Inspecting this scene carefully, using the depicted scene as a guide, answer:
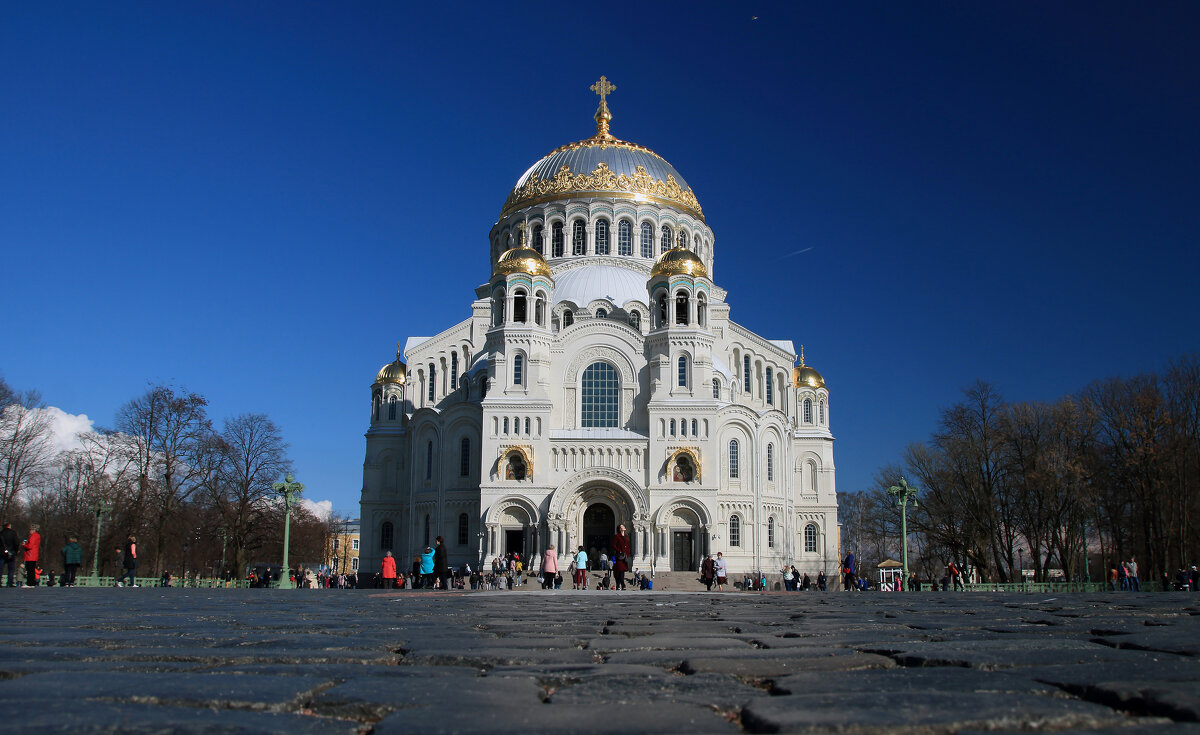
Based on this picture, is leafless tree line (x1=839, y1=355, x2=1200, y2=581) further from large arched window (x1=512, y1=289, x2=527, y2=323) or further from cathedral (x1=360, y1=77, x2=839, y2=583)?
large arched window (x1=512, y1=289, x2=527, y2=323)

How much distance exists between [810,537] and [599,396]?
587 inches

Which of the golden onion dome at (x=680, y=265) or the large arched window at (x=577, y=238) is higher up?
the large arched window at (x=577, y=238)

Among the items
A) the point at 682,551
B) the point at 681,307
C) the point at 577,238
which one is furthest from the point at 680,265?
the point at 682,551

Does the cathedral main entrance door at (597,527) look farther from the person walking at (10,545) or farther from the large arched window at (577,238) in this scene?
the person walking at (10,545)

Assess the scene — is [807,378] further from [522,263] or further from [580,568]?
[580,568]

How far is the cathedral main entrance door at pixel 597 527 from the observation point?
141ft

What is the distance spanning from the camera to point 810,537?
5266cm

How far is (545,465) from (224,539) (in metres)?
16.0

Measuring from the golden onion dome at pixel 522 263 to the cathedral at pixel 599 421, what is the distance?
0.09 meters

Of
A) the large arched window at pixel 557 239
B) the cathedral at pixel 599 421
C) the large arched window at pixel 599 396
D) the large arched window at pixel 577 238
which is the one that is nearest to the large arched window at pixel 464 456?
the cathedral at pixel 599 421

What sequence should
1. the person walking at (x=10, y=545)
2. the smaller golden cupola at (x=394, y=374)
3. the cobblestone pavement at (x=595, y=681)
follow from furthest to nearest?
the smaller golden cupola at (x=394, y=374), the person walking at (x=10, y=545), the cobblestone pavement at (x=595, y=681)

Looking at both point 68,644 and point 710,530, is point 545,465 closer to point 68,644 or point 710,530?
point 710,530

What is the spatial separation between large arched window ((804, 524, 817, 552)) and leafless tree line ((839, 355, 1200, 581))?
797cm

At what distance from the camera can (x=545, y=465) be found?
140 ft
